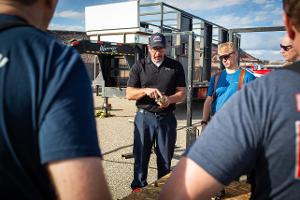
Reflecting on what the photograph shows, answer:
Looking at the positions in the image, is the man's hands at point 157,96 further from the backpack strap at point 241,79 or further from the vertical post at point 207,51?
the vertical post at point 207,51

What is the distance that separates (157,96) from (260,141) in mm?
2724

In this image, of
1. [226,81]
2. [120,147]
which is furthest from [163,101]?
[120,147]

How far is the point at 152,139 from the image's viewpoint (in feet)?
12.6

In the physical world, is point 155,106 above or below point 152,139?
above

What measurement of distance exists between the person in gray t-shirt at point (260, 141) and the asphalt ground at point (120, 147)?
10.5 ft

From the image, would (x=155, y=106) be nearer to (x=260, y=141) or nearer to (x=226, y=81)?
(x=226, y=81)

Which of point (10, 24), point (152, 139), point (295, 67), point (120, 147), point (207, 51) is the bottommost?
point (120, 147)

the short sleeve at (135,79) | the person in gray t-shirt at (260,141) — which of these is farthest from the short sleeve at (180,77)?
the person in gray t-shirt at (260,141)

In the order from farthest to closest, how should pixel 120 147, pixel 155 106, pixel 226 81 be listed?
pixel 120 147
pixel 226 81
pixel 155 106

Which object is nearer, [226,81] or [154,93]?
[154,93]

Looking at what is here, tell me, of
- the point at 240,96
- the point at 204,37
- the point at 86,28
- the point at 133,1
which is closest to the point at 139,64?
the point at 240,96

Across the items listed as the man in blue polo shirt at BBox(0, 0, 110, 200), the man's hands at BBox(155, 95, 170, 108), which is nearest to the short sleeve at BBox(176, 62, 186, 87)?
the man's hands at BBox(155, 95, 170, 108)

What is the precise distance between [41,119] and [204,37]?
1076 centimetres

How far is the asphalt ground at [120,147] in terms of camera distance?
4.59 metres
